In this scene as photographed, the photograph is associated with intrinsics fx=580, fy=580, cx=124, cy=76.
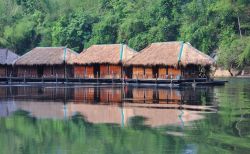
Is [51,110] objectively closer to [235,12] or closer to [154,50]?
[154,50]

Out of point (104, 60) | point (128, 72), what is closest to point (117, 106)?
point (104, 60)

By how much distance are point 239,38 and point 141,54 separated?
43.5ft

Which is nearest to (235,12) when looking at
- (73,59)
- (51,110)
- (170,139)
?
(73,59)

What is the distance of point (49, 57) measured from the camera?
51938 millimetres

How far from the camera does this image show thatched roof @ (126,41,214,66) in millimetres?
44656

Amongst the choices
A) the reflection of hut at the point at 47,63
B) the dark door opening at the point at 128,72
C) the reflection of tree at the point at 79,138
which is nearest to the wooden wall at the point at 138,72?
the dark door opening at the point at 128,72

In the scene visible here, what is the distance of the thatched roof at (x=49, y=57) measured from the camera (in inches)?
2026

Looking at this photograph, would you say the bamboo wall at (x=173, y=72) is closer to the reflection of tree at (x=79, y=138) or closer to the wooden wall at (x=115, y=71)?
the wooden wall at (x=115, y=71)

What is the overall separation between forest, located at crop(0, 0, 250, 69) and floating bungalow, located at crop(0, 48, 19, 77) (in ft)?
32.0

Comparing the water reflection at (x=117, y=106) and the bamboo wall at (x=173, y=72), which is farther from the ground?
the bamboo wall at (x=173, y=72)

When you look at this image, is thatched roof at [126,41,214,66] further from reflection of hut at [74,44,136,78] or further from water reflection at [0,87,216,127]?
water reflection at [0,87,216,127]

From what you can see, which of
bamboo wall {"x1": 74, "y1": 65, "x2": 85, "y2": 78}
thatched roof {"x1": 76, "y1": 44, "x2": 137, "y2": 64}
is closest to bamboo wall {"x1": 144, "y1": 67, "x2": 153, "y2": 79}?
thatched roof {"x1": 76, "y1": 44, "x2": 137, "y2": 64}

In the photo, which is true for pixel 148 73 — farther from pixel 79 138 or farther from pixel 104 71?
pixel 79 138

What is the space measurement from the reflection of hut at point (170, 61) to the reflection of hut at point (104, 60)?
1.60 metres
